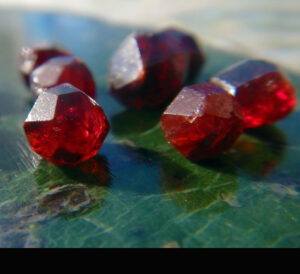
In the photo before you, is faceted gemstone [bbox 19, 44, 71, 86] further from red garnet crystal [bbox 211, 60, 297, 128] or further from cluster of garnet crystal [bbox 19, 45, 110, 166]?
red garnet crystal [bbox 211, 60, 297, 128]

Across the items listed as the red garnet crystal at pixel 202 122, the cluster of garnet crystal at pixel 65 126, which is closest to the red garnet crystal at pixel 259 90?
the red garnet crystal at pixel 202 122

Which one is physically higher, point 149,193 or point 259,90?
point 259,90

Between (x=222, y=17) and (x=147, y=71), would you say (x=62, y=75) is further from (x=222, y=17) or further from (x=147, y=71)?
(x=222, y=17)

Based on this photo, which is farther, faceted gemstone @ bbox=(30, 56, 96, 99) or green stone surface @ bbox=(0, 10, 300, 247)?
faceted gemstone @ bbox=(30, 56, 96, 99)

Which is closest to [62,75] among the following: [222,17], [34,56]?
[34,56]

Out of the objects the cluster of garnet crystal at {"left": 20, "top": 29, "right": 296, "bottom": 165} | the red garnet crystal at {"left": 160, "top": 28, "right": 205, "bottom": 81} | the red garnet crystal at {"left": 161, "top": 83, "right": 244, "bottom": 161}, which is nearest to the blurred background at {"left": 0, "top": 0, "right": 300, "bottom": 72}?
the red garnet crystal at {"left": 160, "top": 28, "right": 205, "bottom": 81}

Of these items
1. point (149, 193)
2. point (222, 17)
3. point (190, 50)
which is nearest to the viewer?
point (149, 193)

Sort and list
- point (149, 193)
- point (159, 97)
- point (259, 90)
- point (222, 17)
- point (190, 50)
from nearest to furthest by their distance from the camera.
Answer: point (149, 193) < point (259, 90) < point (159, 97) < point (190, 50) < point (222, 17)

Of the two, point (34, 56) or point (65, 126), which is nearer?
point (65, 126)

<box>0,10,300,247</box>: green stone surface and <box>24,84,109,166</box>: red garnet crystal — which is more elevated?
<box>24,84,109,166</box>: red garnet crystal
